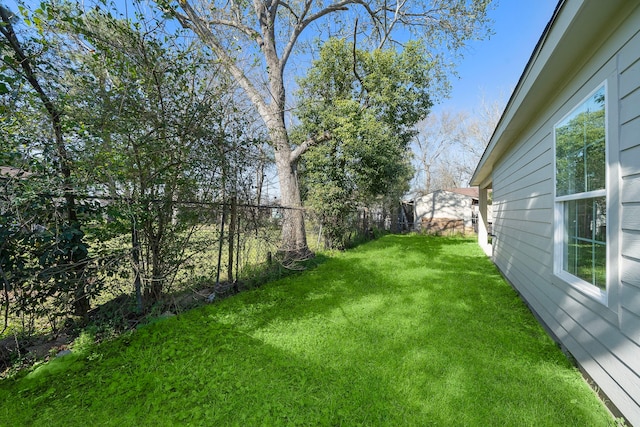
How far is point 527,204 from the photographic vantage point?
11.8 feet

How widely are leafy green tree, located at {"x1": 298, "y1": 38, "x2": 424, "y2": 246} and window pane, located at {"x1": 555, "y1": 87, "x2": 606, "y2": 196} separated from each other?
16.4 feet

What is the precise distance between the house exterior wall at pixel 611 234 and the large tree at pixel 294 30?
3931 millimetres

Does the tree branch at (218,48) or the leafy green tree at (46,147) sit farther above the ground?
the tree branch at (218,48)

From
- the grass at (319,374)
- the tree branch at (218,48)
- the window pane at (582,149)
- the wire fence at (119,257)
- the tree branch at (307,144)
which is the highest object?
the tree branch at (218,48)

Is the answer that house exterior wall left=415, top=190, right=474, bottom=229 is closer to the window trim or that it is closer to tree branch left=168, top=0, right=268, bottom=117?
tree branch left=168, top=0, right=268, bottom=117

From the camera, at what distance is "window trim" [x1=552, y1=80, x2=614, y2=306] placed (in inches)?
67.6

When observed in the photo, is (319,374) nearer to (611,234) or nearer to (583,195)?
(611,234)

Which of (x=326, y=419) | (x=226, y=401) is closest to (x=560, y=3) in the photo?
(x=326, y=419)

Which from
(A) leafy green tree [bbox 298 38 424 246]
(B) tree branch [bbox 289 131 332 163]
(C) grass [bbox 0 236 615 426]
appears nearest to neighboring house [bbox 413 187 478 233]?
(A) leafy green tree [bbox 298 38 424 246]

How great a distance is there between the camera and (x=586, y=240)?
212 centimetres

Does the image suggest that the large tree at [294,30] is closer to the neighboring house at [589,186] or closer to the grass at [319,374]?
the grass at [319,374]

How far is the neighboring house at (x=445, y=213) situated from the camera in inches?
535

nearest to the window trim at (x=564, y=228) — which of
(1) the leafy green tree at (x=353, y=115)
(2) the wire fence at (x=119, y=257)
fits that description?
(2) the wire fence at (x=119, y=257)

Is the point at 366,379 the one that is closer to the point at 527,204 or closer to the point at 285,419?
the point at 285,419
